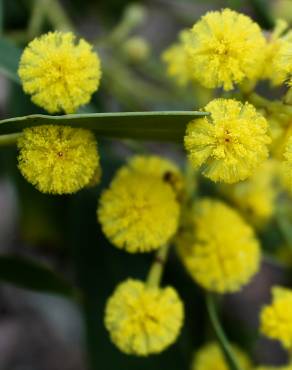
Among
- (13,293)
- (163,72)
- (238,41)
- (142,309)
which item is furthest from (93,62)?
(13,293)

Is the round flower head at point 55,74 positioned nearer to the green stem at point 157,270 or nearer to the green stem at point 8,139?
the green stem at point 8,139

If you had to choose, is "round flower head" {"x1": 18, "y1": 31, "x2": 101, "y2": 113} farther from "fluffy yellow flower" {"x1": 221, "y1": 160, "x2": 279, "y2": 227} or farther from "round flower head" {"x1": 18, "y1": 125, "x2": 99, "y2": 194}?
"fluffy yellow flower" {"x1": 221, "y1": 160, "x2": 279, "y2": 227}

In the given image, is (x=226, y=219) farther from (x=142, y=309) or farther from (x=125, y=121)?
(x=125, y=121)

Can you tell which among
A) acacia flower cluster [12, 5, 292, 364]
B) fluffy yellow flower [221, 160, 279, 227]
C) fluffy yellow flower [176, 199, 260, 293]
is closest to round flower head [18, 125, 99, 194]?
acacia flower cluster [12, 5, 292, 364]

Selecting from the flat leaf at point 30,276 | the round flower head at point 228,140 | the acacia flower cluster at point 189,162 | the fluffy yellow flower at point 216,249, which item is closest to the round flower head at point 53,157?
the acacia flower cluster at point 189,162

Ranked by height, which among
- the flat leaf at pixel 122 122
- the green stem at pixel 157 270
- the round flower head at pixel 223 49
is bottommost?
the green stem at pixel 157 270

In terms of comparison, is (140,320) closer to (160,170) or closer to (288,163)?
(160,170)
